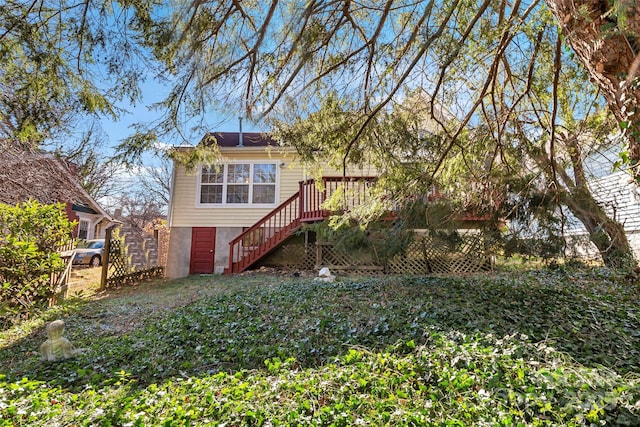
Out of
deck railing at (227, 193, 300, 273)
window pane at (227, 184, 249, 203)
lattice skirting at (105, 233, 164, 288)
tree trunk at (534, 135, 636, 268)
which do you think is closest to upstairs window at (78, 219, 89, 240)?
lattice skirting at (105, 233, 164, 288)

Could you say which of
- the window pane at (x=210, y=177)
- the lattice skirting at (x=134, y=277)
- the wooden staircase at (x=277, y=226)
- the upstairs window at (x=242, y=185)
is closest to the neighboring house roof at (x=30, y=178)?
the lattice skirting at (x=134, y=277)

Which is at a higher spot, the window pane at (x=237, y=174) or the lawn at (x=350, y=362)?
the window pane at (x=237, y=174)

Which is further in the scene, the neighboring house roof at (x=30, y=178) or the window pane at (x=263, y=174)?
the window pane at (x=263, y=174)

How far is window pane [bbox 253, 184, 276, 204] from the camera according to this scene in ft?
36.3

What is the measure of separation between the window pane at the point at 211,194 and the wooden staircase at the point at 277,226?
1814 mm

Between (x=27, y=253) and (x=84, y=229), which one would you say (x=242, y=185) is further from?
(x=84, y=229)

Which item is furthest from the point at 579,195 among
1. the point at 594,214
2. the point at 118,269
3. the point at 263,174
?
the point at 118,269

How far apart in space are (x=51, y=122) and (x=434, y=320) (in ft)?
16.8

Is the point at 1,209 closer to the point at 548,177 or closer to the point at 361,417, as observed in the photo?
the point at 361,417

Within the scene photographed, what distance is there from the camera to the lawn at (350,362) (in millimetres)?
2186

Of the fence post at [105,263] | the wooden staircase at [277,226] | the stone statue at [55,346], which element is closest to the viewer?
the stone statue at [55,346]

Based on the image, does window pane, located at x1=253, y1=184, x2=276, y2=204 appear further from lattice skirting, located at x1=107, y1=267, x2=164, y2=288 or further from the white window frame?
lattice skirting, located at x1=107, y1=267, x2=164, y2=288

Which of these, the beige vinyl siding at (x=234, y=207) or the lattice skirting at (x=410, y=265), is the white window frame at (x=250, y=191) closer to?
the beige vinyl siding at (x=234, y=207)

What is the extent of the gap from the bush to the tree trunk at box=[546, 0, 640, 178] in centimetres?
622
